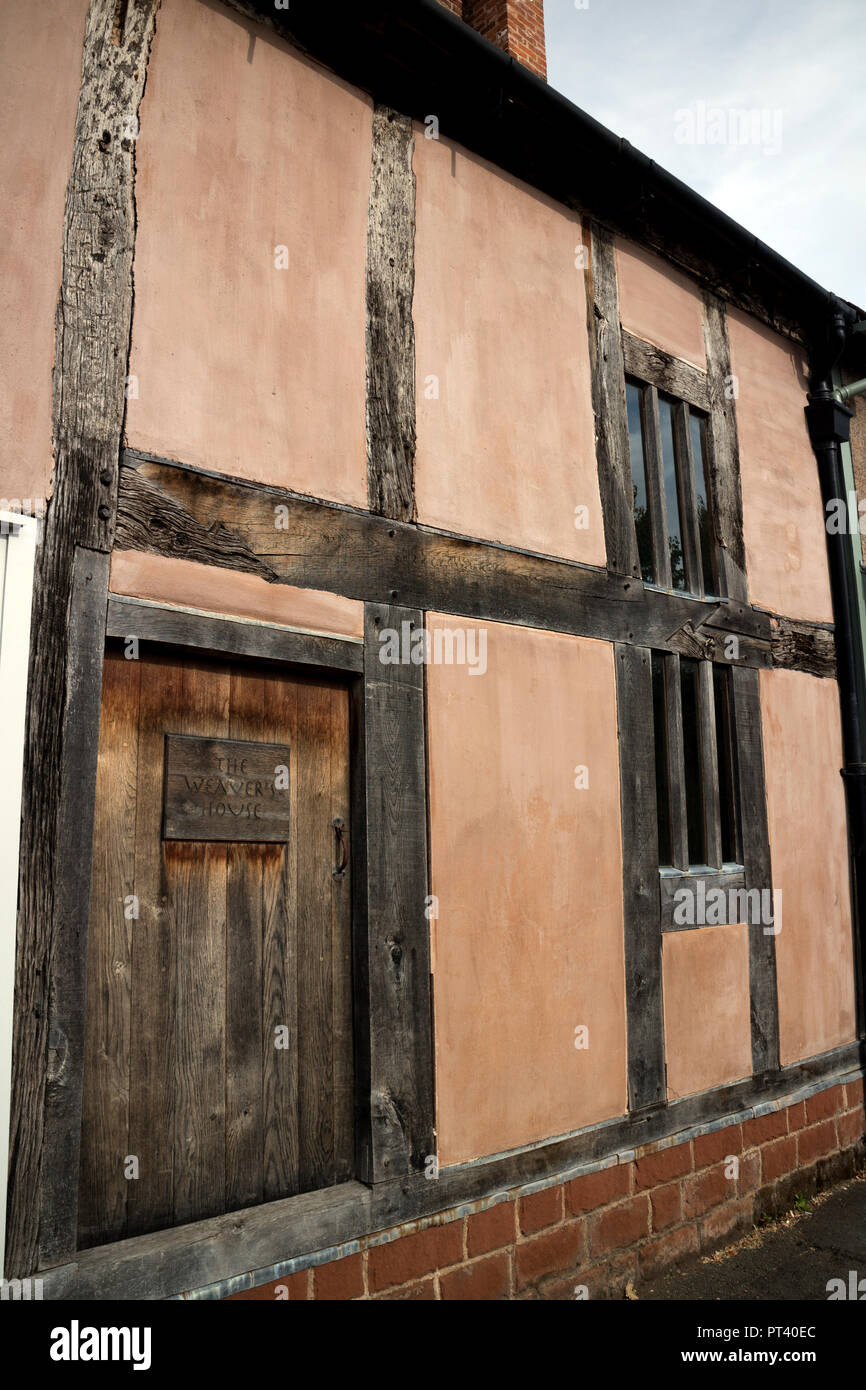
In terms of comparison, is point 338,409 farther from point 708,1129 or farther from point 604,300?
point 708,1129

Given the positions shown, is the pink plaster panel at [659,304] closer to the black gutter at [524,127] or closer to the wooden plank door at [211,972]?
the black gutter at [524,127]

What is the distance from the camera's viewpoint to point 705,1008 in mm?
5012

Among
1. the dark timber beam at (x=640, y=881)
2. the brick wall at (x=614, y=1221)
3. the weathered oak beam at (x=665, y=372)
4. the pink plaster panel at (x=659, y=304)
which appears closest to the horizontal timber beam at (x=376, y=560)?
the dark timber beam at (x=640, y=881)

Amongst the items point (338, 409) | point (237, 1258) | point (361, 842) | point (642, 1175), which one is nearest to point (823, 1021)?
point (642, 1175)


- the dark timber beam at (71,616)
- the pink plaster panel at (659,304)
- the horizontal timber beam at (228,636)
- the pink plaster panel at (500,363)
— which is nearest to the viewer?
the dark timber beam at (71,616)

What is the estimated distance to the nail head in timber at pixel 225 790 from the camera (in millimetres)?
3303

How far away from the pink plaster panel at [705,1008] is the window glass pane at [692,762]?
0.45 meters

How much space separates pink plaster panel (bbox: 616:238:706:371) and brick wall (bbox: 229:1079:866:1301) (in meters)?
4.25

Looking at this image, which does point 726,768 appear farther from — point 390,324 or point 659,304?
point 390,324

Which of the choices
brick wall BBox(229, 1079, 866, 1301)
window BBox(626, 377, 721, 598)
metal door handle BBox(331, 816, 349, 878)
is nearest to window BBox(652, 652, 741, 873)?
window BBox(626, 377, 721, 598)

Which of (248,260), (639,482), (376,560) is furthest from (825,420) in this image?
(248,260)

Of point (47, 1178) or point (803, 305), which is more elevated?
point (803, 305)
